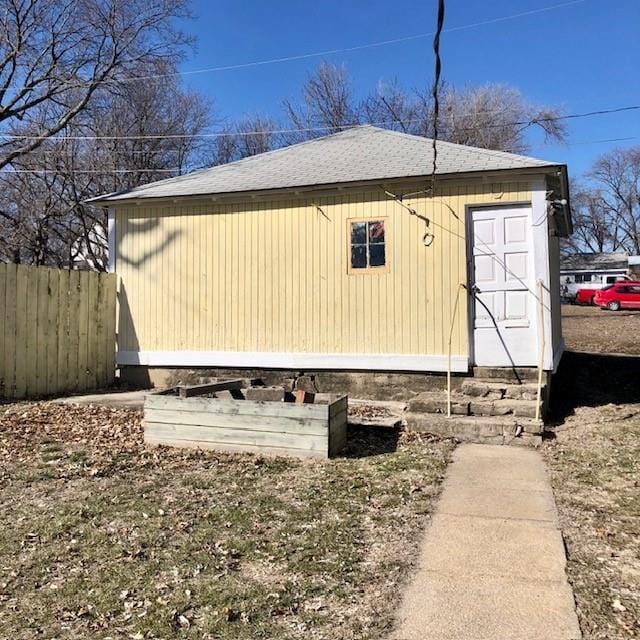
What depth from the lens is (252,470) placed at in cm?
498

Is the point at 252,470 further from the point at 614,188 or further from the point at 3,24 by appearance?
the point at 614,188

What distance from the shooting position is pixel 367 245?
801cm

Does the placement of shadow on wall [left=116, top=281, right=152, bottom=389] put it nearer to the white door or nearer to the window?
the window

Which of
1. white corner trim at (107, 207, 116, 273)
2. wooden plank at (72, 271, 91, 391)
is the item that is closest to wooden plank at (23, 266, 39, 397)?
wooden plank at (72, 271, 91, 391)

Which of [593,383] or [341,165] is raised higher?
[341,165]

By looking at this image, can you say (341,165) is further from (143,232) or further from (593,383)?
(593,383)

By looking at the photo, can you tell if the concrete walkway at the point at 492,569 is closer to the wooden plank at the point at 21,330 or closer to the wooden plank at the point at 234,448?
the wooden plank at the point at 234,448

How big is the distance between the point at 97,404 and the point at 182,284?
2.22m

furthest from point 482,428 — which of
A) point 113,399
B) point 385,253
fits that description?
point 113,399

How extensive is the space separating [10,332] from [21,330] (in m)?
0.15

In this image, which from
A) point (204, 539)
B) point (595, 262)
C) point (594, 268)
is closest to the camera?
point (204, 539)

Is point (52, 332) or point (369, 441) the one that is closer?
point (369, 441)

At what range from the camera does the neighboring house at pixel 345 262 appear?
7.34 meters

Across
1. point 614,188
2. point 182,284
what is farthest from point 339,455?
point 614,188
